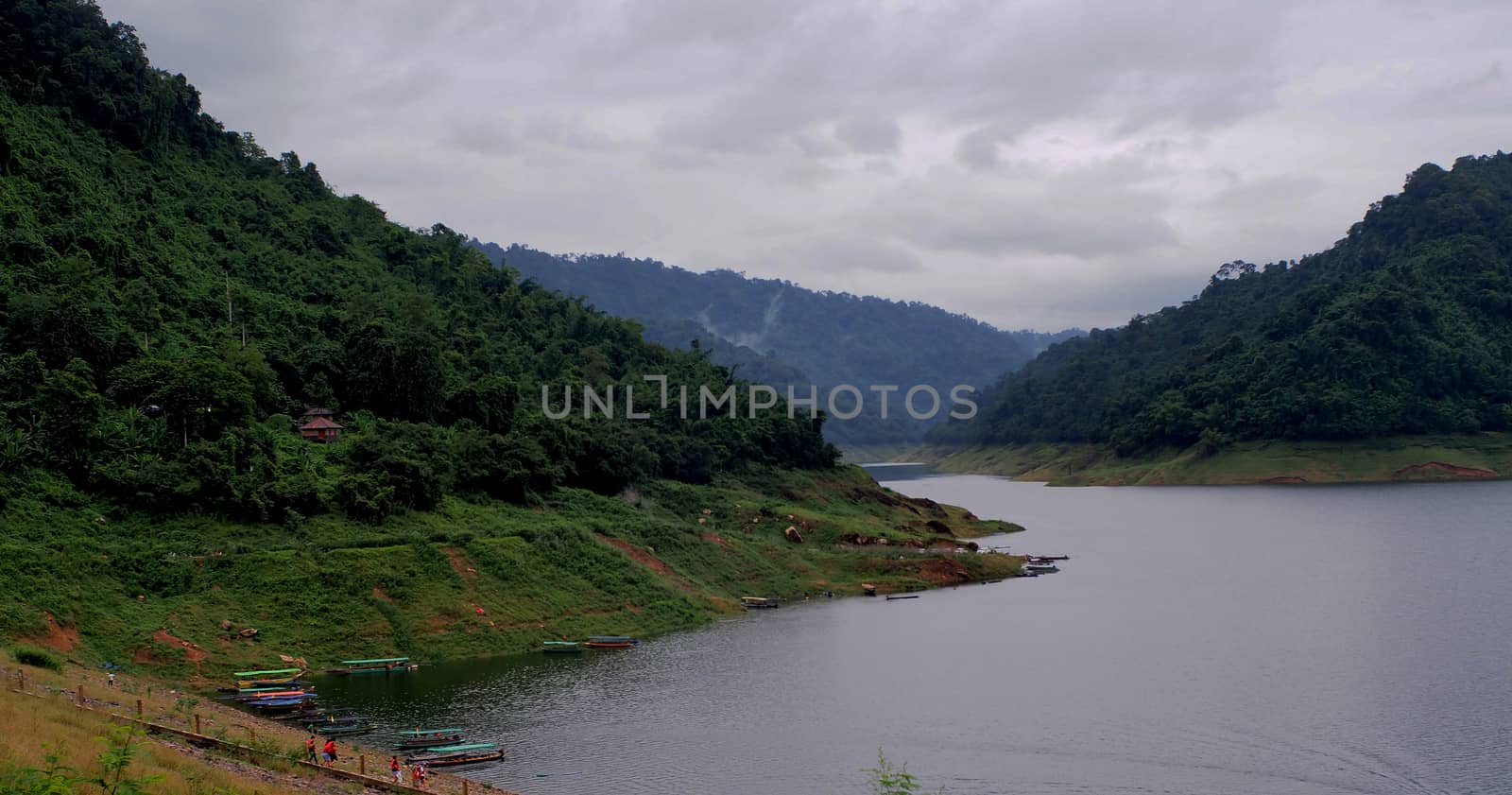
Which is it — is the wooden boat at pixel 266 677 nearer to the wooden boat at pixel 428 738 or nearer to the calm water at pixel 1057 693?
the calm water at pixel 1057 693

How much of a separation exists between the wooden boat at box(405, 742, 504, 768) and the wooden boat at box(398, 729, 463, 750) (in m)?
0.69

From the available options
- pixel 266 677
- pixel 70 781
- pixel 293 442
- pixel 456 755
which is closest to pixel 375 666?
pixel 266 677

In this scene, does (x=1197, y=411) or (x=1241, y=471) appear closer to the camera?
(x=1241, y=471)

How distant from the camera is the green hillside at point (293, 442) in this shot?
44.9 metres

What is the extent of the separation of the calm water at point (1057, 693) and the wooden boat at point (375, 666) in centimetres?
107

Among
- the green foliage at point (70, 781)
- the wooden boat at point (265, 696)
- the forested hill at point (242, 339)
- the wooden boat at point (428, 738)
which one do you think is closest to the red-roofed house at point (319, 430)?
the forested hill at point (242, 339)

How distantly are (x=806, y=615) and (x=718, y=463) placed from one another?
97.3 ft

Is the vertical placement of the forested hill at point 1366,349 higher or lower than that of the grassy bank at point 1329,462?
higher

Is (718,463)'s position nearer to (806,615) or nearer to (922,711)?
(806,615)

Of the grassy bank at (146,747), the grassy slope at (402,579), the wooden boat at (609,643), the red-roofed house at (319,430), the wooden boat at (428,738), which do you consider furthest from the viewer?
the red-roofed house at (319,430)

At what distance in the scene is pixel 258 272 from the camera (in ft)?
255

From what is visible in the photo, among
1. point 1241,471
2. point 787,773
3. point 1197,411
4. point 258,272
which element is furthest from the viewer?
point 1197,411

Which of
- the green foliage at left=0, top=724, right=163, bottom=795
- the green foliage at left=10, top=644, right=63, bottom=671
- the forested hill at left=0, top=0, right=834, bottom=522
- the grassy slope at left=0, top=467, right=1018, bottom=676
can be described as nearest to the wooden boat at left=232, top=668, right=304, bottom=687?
the grassy slope at left=0, top=467, right=1018, bottom=676

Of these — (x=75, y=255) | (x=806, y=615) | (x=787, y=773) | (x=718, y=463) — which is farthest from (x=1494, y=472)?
(x=75, y=255)
